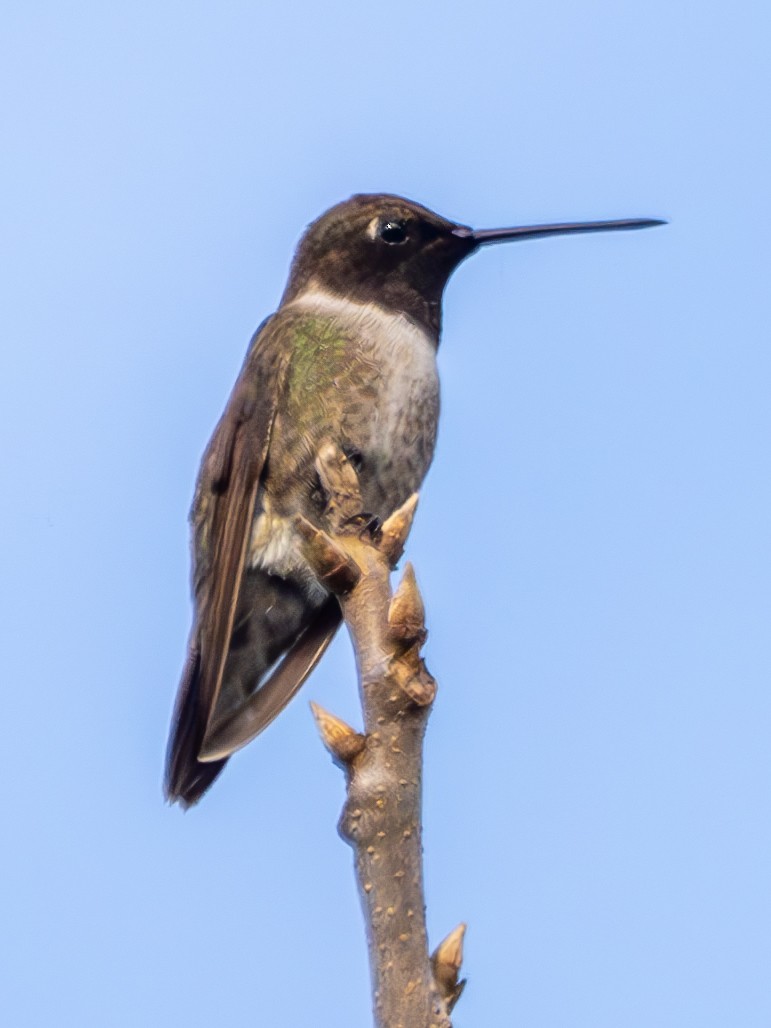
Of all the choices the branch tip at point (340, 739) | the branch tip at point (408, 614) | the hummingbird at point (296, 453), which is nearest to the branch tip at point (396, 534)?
the branch tip at point (408, 614)

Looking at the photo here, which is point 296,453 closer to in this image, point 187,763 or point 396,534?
point 187,763

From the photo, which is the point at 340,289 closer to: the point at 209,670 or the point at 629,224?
the point at 629,224

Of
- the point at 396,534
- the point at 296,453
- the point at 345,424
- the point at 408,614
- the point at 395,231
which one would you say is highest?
the point at 395,231

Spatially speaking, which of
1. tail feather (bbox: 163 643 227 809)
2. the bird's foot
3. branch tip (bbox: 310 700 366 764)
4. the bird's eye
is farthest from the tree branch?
the bird's eye

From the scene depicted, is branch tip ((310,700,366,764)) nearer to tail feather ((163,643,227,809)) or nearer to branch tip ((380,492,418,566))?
branch tip ((380,492,418,566))

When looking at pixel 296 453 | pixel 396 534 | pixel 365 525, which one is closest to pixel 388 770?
pixel 396 534

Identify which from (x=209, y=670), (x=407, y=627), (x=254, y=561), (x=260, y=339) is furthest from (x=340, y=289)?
(x=407, y=627)

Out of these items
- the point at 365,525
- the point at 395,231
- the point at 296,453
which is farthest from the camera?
the point at 395,231
